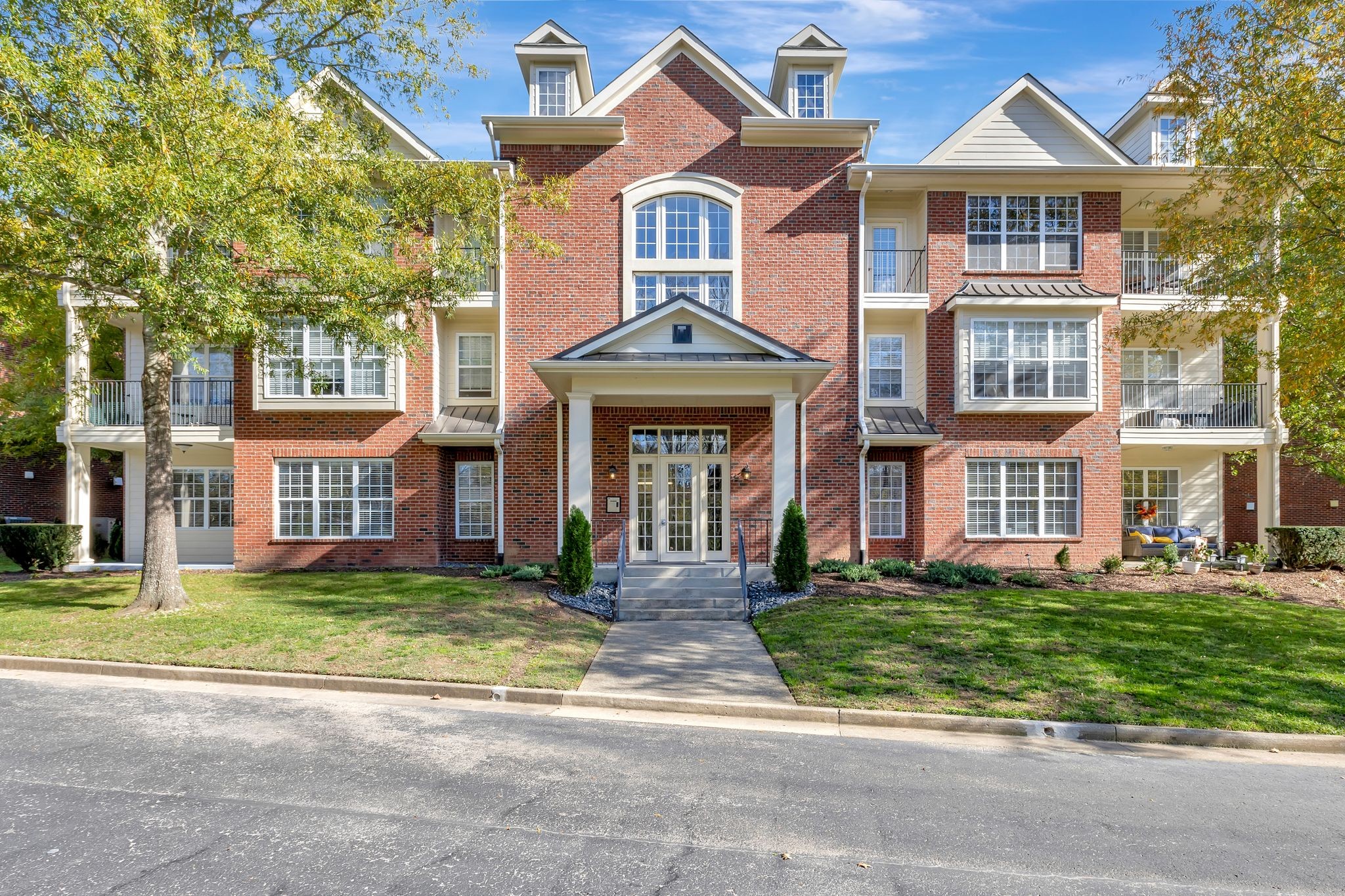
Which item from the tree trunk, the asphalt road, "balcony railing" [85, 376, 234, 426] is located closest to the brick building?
"balcony railing" [85, 376, 234, 426]

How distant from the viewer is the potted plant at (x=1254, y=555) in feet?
51.3

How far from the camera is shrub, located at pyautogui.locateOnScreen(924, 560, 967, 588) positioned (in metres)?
13.8

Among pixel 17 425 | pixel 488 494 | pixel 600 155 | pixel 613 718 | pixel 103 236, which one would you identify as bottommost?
pixel 613 718

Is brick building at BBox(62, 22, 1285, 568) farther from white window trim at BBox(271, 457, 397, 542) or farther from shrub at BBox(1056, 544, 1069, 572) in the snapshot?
shrub at BBox(1056, 544, 1069, 572)

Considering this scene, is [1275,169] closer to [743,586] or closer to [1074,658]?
[1074,658]

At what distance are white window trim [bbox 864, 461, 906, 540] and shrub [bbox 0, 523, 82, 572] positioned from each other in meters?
19.2

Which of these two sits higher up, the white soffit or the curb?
the white soffit

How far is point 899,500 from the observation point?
1672 centimetres

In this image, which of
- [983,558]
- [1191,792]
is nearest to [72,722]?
[1191,792]

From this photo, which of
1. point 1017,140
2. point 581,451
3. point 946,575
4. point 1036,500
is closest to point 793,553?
point 946,575

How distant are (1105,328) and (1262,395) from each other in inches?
182

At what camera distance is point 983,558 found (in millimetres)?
16203

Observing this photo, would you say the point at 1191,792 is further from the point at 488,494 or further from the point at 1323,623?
the point at 488,494

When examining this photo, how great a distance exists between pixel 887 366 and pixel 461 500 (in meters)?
10.9
